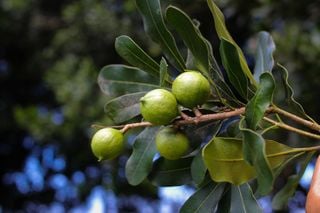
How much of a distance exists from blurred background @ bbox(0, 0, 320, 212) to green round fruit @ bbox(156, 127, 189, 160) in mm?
1451

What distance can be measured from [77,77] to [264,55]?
194 centimetres

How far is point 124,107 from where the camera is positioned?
0.86m

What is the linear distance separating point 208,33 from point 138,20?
0.38 meters

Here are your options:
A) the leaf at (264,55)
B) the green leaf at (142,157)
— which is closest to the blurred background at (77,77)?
the leaf at (264,55)

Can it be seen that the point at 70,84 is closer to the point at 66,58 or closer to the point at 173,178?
the point at 66,58

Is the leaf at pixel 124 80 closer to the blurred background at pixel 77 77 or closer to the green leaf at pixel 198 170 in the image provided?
the green leaf at pixel 198 170

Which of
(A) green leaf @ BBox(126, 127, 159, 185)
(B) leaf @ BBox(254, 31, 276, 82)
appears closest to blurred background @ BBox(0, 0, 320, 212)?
(B) leaf @ BBox(254, 31, 276, 82)

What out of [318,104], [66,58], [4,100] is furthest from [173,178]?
[4,100]

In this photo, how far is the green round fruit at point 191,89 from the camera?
2.23 ft

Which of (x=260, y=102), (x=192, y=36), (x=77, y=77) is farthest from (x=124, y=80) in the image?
(x=77, y=77)

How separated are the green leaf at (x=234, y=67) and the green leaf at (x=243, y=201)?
130mm

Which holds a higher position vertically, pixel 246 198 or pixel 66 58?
pixel 246 198

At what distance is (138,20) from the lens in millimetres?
2936

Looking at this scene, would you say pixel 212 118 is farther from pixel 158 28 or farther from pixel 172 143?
pixel 158 28
